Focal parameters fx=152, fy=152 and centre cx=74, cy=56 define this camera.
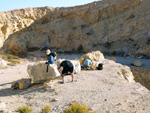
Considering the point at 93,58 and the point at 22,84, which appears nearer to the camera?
the point at 22,84

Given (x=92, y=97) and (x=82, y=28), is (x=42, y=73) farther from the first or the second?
(x=82, y=28)

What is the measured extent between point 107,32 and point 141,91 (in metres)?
22.9

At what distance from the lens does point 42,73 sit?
7.59m

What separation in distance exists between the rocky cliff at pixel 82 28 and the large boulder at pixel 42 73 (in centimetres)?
1767

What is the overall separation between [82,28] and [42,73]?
24597 mm

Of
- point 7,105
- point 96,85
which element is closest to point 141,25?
point 96,85

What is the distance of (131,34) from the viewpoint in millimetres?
25359

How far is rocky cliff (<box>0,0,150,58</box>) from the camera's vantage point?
25047 millimetres

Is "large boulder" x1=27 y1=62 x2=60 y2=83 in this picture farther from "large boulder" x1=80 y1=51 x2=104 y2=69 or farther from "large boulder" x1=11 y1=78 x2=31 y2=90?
"large boulder" x1=80 y1=51 x2=104 y2=69

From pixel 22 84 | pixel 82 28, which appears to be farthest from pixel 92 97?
pixel 82 28

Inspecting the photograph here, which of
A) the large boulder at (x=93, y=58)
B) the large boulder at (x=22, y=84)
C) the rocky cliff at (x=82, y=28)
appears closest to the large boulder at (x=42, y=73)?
the large boulder at (x=22, y=84)

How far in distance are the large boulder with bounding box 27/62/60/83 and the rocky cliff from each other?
1767 cm

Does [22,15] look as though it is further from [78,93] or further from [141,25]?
[78,93]

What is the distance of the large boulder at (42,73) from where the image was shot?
24.7 ft
